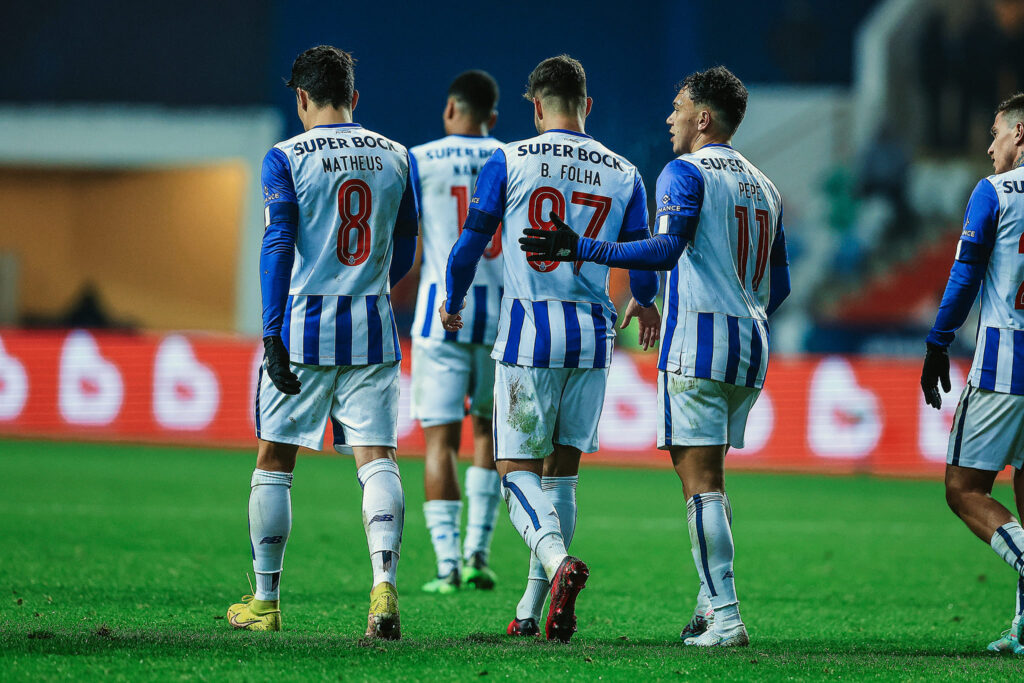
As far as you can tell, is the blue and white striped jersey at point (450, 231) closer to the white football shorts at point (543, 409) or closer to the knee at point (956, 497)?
the white football shorts at point (543, 409)

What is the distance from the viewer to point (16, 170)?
27750mm

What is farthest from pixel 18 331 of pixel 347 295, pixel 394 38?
pixel 347 295

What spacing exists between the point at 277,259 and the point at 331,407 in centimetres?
64

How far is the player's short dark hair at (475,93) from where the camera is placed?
628 centimetres

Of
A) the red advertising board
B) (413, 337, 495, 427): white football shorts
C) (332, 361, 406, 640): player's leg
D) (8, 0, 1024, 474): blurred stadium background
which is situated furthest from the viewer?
(8, 0, 1024, 474): blurred stadium background

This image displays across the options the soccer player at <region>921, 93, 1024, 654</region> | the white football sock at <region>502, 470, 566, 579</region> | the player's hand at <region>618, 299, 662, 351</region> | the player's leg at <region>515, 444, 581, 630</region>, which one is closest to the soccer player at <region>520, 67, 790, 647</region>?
the player's hand at <region>618, 299, 662, 351</region>

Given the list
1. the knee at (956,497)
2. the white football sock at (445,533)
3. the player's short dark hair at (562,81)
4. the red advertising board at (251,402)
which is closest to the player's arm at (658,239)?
the player's short dark hair at (562,81)

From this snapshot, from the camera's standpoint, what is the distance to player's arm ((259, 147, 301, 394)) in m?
4.41

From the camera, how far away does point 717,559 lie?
180 inches

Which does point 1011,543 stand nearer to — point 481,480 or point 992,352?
point 992,352

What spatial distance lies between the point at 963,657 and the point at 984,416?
0.93 meters

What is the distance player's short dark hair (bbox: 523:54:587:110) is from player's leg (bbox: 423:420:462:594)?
205cm

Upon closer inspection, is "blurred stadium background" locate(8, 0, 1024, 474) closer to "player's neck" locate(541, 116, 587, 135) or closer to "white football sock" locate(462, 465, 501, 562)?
"white football sock" locate(462, 465, 501, 562)

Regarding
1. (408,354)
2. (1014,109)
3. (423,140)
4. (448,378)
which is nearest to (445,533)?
(448,378)
